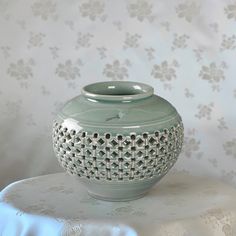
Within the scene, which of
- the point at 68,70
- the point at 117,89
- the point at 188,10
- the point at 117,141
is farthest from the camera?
the point at 68,70

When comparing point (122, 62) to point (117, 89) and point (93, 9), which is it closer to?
point (93, 9)

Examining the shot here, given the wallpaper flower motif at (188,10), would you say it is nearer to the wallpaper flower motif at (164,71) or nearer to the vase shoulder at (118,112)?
the wallpaper flower motif at (164,71)

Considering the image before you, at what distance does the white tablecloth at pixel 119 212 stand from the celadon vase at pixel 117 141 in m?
0.04

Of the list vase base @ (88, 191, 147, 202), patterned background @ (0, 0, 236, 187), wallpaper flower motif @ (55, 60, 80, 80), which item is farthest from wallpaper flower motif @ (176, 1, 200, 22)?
vase base @ (88, 191, 147, 202)

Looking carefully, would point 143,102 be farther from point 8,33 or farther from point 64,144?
point 8,33

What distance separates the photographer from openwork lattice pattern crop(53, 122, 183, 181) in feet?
3.21

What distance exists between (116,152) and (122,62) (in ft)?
1.89

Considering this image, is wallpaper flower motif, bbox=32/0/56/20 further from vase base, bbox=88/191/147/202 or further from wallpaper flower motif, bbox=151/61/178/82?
vase base, bbox=88/191/147/202

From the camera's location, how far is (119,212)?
1015 millimetres

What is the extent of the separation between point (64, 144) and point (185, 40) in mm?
577

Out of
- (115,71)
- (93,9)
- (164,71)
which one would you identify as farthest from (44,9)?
(164,71)

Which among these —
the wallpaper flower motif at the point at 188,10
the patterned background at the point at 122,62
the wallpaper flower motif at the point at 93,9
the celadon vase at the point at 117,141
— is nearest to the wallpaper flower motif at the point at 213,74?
the patterned background at the point at 122,62

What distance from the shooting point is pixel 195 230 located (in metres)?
0.97

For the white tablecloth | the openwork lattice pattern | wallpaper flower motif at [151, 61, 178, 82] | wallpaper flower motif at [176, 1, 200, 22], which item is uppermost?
wallpaper flower motif at [176, 1, 200, 22]
